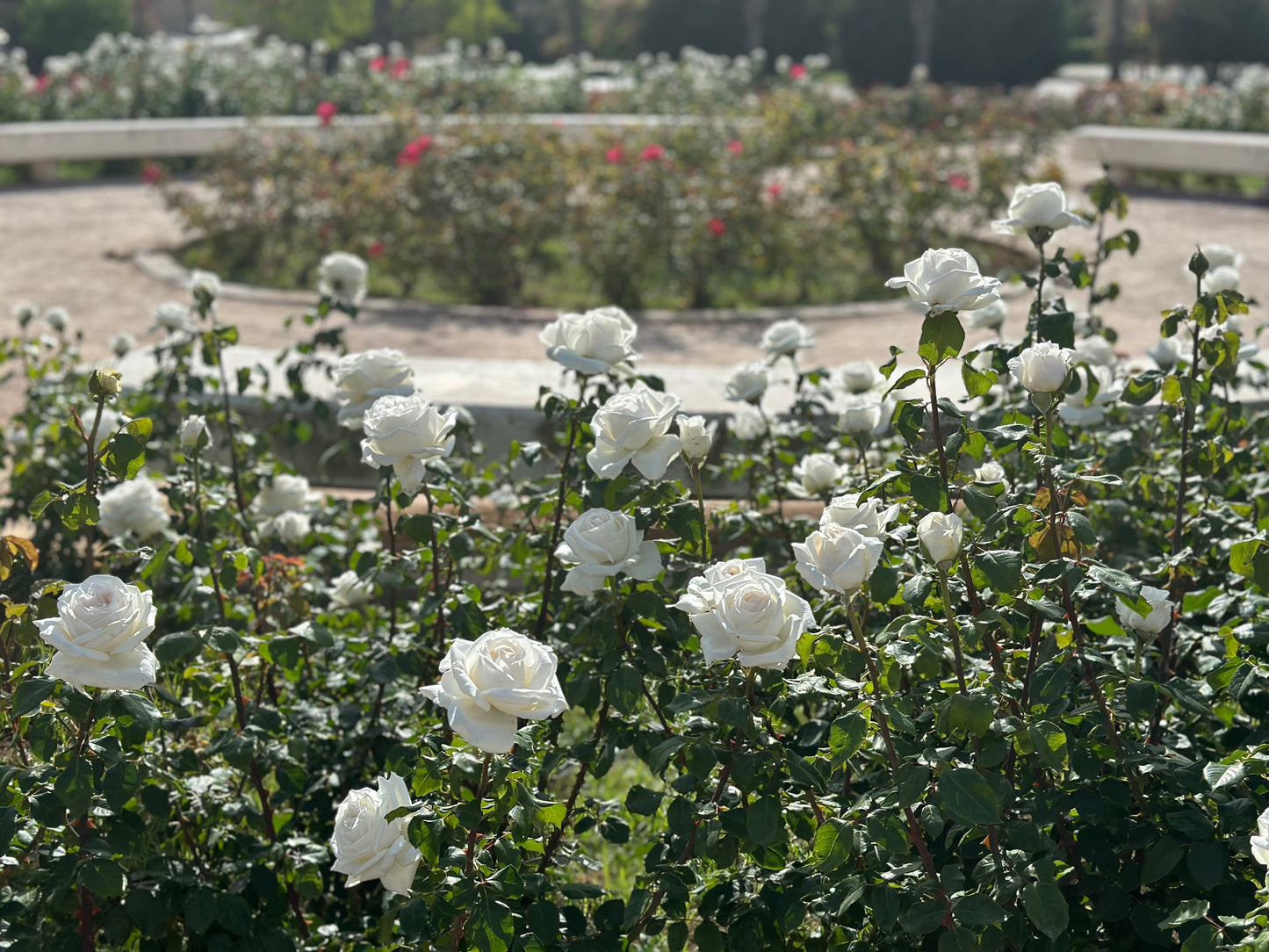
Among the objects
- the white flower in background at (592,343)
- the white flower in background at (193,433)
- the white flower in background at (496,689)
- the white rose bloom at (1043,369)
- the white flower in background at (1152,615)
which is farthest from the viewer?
the white flower in background at (193,433)

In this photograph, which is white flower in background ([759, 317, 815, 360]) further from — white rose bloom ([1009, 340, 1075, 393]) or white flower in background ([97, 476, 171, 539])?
white flower in background ([97, 476, 171, 539])

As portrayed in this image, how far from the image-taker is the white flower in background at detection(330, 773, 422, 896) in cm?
165

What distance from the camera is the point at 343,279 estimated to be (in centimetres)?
325

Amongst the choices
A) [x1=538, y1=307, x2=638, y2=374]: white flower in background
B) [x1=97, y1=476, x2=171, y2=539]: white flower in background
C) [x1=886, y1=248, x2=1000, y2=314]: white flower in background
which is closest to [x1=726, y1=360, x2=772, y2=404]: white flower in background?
[x1=538, y1=307, x2=638, y2=374]: white flower in background

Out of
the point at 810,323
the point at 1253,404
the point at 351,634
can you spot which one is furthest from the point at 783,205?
the point at 351,634

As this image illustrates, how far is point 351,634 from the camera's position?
9.03ft

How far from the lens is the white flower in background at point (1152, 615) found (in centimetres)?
186

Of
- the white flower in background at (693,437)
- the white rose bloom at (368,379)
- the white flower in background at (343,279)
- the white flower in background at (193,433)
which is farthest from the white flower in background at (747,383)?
the white flower in background at (343,279)

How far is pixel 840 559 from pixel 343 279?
1.96 meters

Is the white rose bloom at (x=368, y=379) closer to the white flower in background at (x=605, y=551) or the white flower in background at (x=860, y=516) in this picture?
the white flower in background at (x=605, y=551)

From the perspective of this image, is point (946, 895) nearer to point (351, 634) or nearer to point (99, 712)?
point (99, 712)

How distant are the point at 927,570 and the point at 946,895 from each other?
0.44 m

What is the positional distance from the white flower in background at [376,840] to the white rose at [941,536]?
2.52ft

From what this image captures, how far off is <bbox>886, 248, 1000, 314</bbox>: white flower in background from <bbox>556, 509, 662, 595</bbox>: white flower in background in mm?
527
